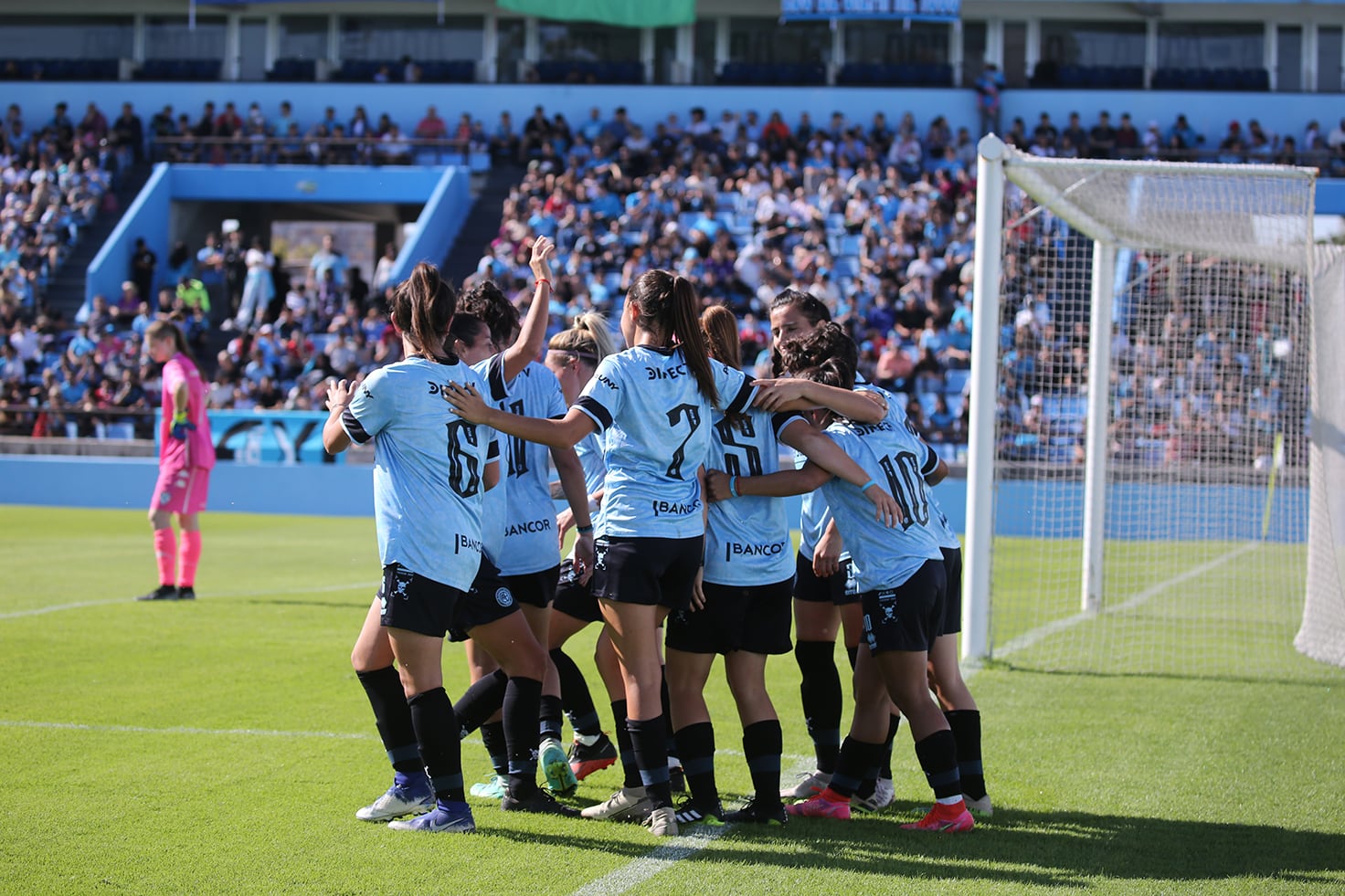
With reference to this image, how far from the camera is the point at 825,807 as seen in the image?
219 inches

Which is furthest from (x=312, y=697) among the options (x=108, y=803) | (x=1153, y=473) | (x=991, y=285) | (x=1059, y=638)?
(x=1153, y=473)

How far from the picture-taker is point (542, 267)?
5656 millimetres

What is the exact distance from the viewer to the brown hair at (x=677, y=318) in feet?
17.0

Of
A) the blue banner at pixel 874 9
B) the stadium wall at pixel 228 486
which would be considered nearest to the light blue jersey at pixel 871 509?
the stadium wall at pixel 228 486

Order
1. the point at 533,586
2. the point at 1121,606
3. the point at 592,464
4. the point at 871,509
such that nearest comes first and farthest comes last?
the point at 871,509
the point at 533,586
the point at 592,464
the point at 1121,606

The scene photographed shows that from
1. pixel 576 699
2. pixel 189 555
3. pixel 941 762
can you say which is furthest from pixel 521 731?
pixel 189 555

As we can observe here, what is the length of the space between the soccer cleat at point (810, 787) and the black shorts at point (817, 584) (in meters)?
0.73

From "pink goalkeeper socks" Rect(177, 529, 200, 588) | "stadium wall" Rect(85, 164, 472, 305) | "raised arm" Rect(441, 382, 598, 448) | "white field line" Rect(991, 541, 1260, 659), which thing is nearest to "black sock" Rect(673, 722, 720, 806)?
"raised arm" Rect(441, 382, 598, 448)

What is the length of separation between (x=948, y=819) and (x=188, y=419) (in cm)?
777

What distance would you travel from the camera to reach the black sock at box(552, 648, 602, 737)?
241 inches

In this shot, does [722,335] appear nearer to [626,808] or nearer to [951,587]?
[951,587]

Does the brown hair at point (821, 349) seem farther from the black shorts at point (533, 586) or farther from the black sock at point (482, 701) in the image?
the black sock at point (482, 701)

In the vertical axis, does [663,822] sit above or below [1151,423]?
below

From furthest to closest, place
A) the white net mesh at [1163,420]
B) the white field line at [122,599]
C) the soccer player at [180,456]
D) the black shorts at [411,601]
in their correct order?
the soccer player at [180,456]
the white field line at [122,599]
the white net mesh at [1163,420]
the black shorts at [411,601]
